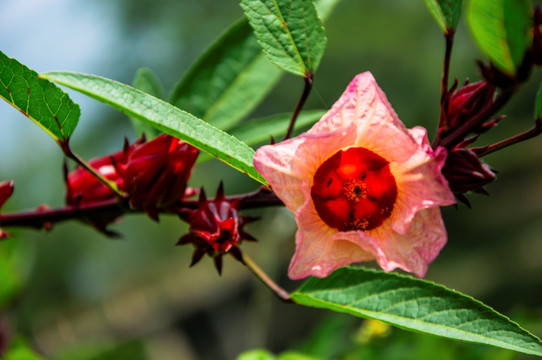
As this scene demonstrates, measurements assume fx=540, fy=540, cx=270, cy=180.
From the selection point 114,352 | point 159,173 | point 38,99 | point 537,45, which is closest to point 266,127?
point 159,173

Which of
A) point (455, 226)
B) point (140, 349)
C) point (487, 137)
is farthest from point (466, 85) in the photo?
point (455, 226)

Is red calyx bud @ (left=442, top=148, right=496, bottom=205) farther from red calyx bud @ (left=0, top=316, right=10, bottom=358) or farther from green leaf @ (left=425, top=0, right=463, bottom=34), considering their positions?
red calyx bud @ (left=0, top=316, right=10, bottom=358)

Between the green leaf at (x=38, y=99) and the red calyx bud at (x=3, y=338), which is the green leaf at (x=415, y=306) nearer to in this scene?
the green leaf at (x=38, y=99)

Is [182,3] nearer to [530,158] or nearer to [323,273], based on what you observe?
[530,158]

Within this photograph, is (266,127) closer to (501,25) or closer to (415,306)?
(415,306)

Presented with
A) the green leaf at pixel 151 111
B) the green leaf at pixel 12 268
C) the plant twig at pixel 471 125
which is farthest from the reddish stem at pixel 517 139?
the green leaf at pixel 12 268

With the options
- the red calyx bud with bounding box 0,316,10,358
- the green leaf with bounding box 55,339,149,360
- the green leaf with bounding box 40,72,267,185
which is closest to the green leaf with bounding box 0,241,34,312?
the red calyx bud with bounding box 0,316,10,358
